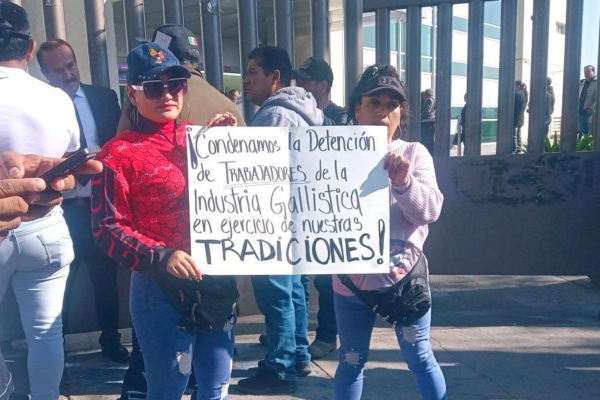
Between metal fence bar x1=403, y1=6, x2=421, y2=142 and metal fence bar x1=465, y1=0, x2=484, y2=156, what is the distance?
39 cm

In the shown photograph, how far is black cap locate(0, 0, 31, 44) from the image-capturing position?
2545 mm

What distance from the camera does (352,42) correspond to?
449 centimetres

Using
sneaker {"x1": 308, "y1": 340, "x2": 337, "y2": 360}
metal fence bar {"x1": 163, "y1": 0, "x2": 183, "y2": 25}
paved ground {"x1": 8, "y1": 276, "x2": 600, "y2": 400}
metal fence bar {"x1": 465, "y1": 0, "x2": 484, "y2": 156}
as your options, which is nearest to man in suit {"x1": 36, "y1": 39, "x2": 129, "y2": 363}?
paved ground {"x1": 8, "y1": 276, "x2": 600, "y2": 400}

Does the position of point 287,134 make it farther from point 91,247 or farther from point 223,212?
point 91,247

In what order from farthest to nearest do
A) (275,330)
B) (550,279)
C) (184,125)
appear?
(550,279), (275,330), (184,125)

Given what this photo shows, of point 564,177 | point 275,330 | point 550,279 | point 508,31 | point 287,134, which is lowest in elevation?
point 550,279

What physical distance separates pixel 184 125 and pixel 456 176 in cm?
273

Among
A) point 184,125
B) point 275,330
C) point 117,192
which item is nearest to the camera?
point 117,192

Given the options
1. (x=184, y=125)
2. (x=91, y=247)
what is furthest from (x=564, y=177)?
(x=91, y=247)

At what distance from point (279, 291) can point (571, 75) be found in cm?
286

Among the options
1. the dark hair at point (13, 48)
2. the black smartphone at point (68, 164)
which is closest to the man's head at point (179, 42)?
the dark hair at point (13, 48)

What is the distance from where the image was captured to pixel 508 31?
434 cm

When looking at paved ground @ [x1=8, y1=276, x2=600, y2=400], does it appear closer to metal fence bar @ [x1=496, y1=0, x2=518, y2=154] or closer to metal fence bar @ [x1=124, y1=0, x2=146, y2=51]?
metal fence bar @ [x1=496, y1=0, x2=518, y2=154]

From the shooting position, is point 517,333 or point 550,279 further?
point 550,279
